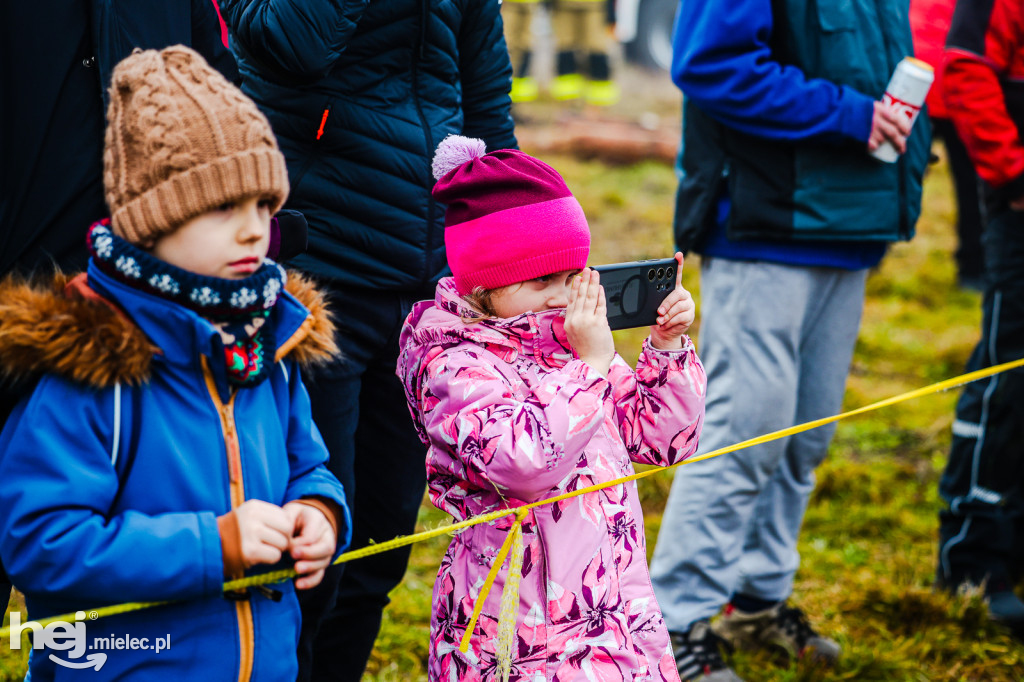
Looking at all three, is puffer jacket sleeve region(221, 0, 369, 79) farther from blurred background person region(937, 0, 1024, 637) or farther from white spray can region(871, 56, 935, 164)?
blurred background person region(937, 0, 1024, 637)

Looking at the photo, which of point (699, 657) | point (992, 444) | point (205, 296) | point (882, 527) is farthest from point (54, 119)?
point (882, 527)

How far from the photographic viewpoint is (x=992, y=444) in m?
3.48

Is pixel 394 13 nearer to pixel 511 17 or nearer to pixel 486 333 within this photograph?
pixel 486 333

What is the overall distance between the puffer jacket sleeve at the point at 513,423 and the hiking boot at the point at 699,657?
133 centimetres

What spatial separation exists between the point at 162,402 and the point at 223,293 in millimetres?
186

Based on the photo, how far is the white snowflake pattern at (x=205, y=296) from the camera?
1.42 meters

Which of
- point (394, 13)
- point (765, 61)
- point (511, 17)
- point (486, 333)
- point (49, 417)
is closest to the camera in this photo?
point (49, 417)

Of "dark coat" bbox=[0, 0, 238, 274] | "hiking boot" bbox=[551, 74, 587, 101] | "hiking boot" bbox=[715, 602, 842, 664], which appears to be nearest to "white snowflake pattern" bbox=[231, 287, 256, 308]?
"dark coat" bbox=[0, 0, 238, 274]

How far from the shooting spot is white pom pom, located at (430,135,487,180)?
6.26 ft

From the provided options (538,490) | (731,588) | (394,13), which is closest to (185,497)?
(538,490)

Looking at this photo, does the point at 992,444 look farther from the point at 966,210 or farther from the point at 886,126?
the point at 966,210

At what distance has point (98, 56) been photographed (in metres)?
1.76

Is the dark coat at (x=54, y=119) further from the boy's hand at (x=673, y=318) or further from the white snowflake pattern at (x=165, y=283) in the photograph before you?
the boy's hand at (x=673, y=318)

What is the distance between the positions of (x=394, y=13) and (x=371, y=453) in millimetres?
971
